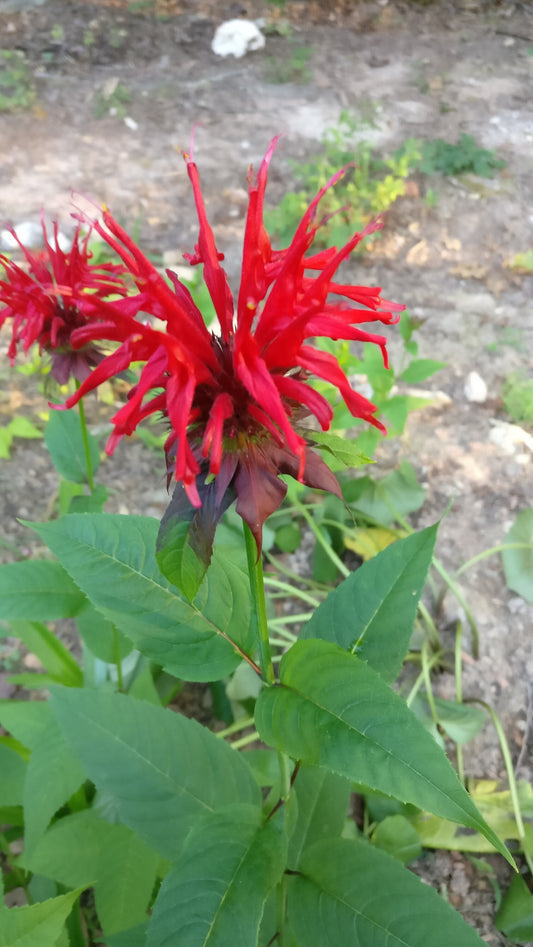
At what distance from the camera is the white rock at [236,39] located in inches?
134

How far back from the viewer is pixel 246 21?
354cm

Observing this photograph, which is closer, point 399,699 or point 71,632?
point 399,699

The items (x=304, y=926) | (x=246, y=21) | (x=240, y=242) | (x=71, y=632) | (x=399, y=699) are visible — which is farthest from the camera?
(x=246, y=21)

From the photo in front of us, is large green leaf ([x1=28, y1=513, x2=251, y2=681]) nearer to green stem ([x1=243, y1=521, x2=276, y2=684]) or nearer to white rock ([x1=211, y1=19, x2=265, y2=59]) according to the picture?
green stem ([x1=243, y1=521, x2=276, y2=684])

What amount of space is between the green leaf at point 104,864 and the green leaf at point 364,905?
0.27 meters

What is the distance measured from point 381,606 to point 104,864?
53cm

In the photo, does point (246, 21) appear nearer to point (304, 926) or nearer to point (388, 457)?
point (388, 457)

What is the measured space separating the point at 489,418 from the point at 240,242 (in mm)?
1167

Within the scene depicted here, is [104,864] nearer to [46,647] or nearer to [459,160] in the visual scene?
[46,647]

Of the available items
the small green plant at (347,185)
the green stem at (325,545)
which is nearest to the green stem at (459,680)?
the green stem at (325,545)

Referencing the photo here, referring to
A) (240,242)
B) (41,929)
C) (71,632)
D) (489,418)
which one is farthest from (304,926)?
(240,242)

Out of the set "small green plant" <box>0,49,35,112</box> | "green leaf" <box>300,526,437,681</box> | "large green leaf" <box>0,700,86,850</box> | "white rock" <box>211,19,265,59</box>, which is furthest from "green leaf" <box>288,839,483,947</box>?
"white rock" <box>211,19,265,59</box>

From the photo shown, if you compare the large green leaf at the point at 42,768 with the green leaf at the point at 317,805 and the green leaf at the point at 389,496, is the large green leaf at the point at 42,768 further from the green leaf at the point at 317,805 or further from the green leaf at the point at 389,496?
the green leaf at the point at 389,496

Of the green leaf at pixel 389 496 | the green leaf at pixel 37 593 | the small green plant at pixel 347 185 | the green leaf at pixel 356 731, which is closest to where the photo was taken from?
the green leaf at pixel 356 731
